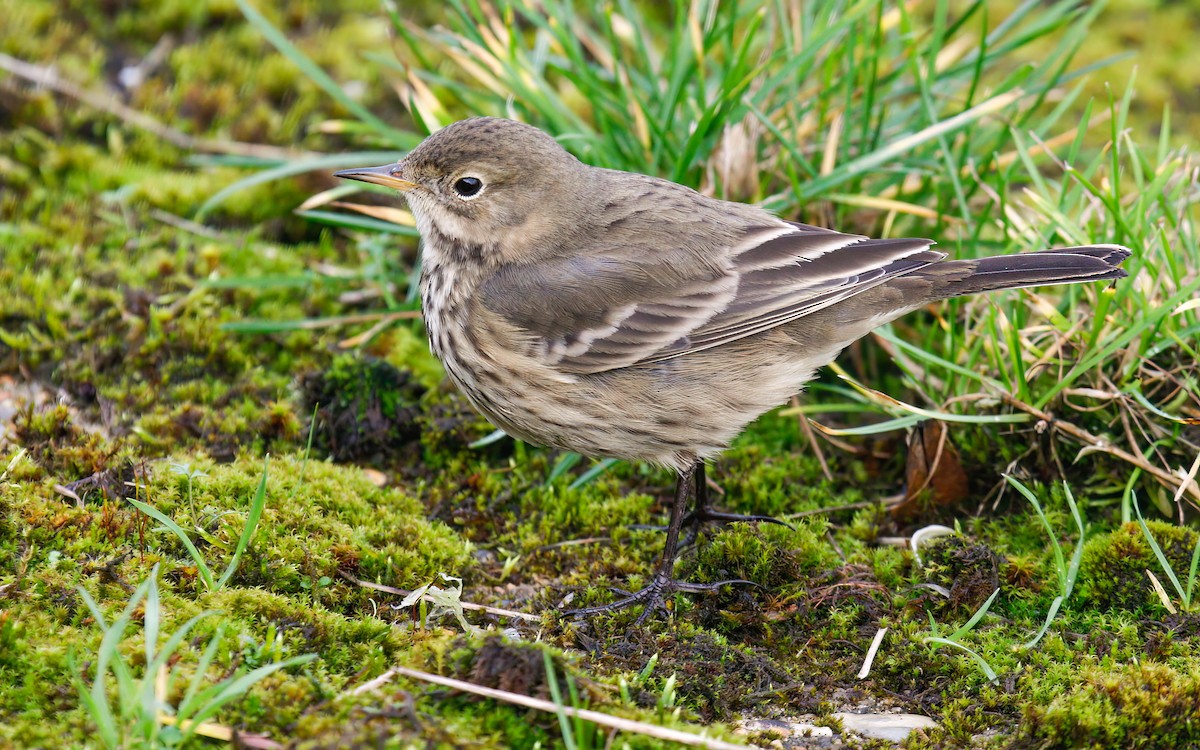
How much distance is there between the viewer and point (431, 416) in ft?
18.7

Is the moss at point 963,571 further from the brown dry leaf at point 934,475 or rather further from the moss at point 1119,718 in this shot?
the moss at point 1119,718

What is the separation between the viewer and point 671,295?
16.1ft

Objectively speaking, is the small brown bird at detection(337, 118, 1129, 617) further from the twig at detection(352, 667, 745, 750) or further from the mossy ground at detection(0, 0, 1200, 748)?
the twig at detection(352, 667, 745, 750)

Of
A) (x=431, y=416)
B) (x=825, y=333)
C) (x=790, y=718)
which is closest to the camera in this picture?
(x=790, y=718)

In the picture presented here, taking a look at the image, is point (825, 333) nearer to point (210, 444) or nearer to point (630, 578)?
point (630, 578)

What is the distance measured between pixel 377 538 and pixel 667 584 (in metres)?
1.24

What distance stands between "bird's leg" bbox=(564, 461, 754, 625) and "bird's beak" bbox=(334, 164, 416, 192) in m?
1.90

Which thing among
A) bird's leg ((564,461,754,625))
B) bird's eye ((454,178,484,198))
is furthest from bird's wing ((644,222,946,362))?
bird's eye ((454,178,484,198))

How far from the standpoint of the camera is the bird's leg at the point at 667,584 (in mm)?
4471

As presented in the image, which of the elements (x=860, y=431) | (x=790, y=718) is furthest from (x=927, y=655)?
(x=860, y=431)

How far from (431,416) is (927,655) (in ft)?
8.86

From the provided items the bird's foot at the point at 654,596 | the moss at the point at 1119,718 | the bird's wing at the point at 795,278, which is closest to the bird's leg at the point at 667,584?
the bird's foot at the point at 654,596

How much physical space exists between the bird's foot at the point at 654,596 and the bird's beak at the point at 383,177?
215cm

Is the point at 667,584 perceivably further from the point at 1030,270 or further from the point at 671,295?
the point at 1030,270
